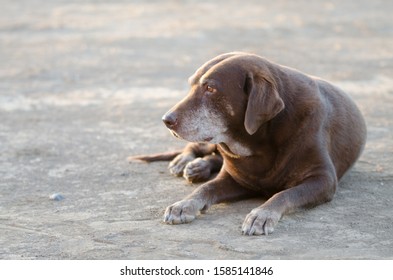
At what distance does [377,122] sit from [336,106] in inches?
90.4

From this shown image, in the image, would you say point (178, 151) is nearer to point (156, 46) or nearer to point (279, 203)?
point (279, 203)

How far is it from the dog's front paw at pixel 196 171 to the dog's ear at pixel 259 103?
44.9 inches

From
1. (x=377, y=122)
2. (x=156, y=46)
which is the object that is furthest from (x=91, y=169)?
(x=156, y=46)

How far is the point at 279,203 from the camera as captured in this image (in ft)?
19.0

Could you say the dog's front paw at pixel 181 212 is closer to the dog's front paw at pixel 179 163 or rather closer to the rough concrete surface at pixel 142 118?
the rough concrete surface at pixel 142 118

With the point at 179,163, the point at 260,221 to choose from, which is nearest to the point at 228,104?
the point at 260,221

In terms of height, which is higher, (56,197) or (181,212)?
(181,212)

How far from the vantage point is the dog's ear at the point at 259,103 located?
5801mm

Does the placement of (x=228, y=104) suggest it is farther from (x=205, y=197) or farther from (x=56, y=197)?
(x=56, y=197)

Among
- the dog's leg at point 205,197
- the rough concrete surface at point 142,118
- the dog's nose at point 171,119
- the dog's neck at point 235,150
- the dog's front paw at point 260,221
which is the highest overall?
the dog's nose at point 171,119

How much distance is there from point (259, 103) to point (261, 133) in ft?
0.88

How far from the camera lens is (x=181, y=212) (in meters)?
5.84

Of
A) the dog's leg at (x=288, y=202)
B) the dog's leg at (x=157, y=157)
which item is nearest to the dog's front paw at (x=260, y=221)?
the dog's leg at (x=288, y=202)
